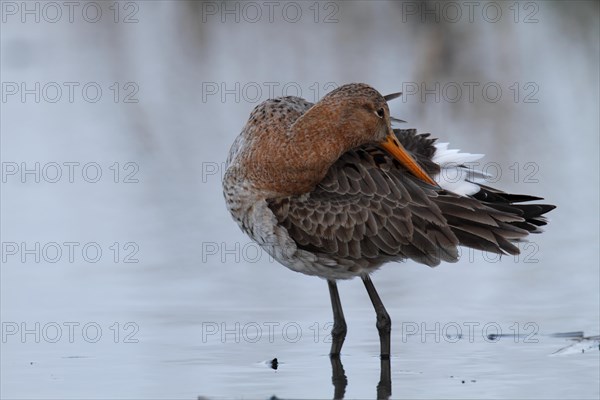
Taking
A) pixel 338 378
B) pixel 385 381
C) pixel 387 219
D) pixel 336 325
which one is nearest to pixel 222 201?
pixel 336 325

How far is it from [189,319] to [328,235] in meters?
1.03

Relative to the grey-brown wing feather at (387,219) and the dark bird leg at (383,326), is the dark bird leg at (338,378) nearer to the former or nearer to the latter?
the dark bird leg at (383,326)

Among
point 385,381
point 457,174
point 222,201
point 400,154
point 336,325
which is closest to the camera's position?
point 385,381

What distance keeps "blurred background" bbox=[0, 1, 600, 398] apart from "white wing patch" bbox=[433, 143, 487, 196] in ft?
2.59

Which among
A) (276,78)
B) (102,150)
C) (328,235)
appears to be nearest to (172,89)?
(276,78)

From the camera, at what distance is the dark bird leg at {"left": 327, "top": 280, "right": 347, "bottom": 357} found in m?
8.03

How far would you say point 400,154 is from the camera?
8.05 meters

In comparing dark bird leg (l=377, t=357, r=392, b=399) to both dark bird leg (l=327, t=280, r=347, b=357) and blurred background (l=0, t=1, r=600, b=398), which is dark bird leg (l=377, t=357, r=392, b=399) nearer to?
blurred background (l=0, t=1, r=600, b=398)

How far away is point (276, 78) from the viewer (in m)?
13.8

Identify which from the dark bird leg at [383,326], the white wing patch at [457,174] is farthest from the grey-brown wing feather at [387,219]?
the dark bird leg at [383,326]

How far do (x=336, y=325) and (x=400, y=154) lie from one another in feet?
3.42

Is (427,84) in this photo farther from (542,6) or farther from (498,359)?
(498,359)

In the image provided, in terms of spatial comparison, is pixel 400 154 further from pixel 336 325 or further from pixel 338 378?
pixel 338 378

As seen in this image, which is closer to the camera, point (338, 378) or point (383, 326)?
point (338, 378)
